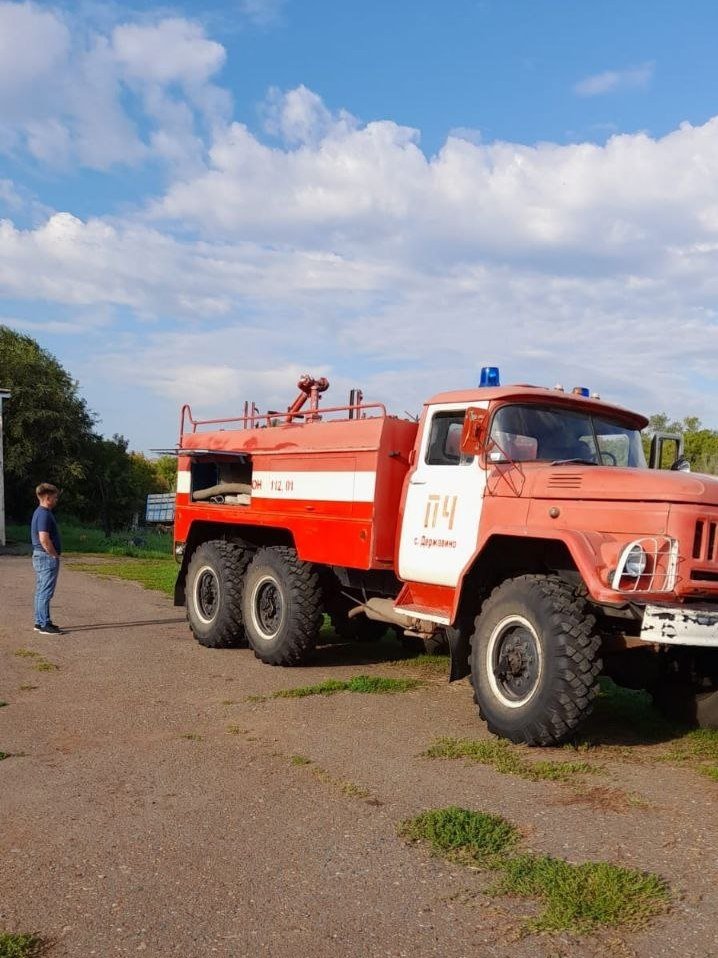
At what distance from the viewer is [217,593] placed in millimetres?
10156

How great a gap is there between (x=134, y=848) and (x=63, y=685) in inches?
153

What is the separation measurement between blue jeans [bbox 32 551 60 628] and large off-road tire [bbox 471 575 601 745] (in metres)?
6.05

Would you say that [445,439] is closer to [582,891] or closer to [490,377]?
[490,377]

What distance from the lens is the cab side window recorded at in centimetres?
745

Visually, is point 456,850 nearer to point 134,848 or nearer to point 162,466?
point 134,848

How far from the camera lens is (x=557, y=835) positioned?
179 inches

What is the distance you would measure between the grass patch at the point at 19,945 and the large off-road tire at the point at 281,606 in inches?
216

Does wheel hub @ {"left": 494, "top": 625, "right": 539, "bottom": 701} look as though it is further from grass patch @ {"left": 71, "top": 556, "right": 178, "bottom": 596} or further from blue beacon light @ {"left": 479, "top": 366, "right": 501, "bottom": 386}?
grass patch @ {"left": 71, "top": 556, "right": 178, "bottom": 596}

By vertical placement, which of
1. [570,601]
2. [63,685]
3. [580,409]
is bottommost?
[63,685]

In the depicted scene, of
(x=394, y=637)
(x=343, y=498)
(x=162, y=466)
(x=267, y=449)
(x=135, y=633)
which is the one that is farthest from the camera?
(x=162, y=466)

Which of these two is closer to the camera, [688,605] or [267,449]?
[688,605]

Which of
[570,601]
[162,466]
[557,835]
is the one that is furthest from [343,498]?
[162,466]

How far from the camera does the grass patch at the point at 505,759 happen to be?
5.55 metres

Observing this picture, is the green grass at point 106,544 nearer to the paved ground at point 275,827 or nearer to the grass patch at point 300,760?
the paved ground at point 275,827
